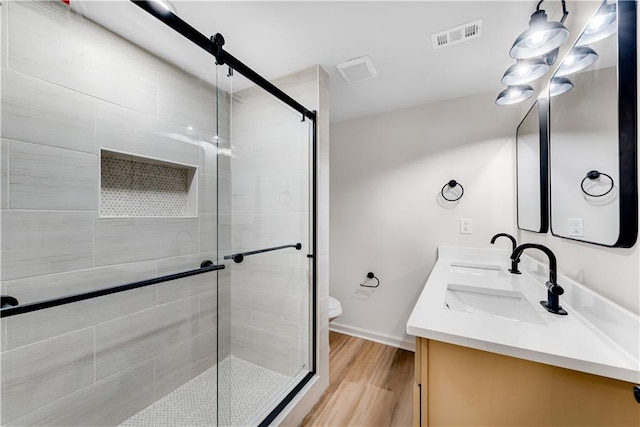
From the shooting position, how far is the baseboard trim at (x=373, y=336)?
7.45ft

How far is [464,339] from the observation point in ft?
2.59

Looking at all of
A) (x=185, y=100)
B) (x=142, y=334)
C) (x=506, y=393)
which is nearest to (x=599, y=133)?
(x=506, y=393)

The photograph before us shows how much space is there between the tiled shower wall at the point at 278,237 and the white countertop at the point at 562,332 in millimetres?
856

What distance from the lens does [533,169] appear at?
1.55m

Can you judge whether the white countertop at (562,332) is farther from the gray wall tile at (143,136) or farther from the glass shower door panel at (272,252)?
the gray wall tile at (143,136)

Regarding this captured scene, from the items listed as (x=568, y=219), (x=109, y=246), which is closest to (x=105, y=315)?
(x=109, y=246)

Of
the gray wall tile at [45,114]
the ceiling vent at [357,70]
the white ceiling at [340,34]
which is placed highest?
the white ceiling at [340,34]

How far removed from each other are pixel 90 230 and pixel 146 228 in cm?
26

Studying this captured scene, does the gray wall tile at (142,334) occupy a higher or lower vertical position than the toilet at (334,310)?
higher

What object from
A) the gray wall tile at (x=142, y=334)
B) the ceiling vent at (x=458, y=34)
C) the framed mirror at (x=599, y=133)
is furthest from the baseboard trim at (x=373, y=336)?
the ceiling vent at (x=458, y=34)

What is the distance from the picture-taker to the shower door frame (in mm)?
969

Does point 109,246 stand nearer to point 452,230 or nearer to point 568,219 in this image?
point 568,219

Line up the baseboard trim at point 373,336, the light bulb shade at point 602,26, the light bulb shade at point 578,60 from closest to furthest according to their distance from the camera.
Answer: the light bulb shade at point 602,26, the light bulb shade at point 578,60, the baseboard trim at point 373,336

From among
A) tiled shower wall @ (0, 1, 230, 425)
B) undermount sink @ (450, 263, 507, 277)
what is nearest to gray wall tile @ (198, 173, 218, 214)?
tiled shower wall @ (0, 1, 230, 425)
